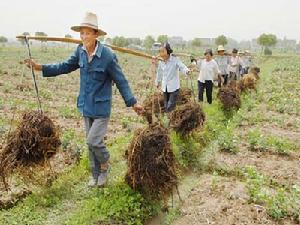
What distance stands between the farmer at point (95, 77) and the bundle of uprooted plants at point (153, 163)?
40 centimetres

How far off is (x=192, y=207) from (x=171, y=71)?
12.6 ft

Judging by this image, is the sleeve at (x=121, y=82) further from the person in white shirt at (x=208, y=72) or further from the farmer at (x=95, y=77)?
the person in white shirt at (x=208, y=72)

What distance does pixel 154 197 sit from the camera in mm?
5293

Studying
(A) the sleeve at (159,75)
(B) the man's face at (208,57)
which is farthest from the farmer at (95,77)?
(B) the man's face at (208,57)

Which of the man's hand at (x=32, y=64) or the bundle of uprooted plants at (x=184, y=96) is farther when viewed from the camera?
the bundle of uprooted plants at (x=184, y=96)

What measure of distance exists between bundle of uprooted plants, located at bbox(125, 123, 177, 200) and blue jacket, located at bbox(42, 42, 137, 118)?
0.51 metres

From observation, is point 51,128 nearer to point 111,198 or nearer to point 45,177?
point 45,177

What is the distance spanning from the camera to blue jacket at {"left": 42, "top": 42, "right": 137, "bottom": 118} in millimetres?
5242

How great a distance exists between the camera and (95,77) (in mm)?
5293

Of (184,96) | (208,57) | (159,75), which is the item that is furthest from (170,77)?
(208,57)

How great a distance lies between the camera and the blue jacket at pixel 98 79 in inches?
206

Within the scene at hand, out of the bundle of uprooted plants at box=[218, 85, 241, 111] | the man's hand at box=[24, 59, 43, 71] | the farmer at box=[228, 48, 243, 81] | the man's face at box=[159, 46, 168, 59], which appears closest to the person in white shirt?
the bundle of uprooted plants at box=[218, 85, 241, 111]

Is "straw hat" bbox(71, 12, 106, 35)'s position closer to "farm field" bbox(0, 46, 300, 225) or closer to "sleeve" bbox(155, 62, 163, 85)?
"farm field" bbox(0, 46, 300, 225)

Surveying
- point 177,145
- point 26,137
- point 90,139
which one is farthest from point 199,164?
point 26,137
